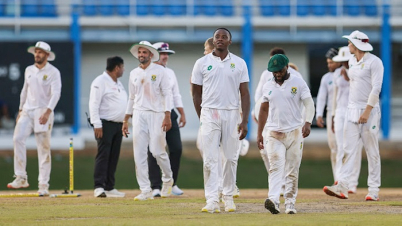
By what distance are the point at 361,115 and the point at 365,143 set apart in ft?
1.49

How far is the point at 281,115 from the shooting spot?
10273 mm

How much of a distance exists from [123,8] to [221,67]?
21681mm

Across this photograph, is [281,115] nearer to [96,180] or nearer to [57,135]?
[96,180]

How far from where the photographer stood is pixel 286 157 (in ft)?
34.0

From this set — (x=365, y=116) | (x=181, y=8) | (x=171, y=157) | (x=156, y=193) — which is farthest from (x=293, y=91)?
(x=181, y=8)

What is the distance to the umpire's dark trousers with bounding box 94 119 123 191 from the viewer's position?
525 inches

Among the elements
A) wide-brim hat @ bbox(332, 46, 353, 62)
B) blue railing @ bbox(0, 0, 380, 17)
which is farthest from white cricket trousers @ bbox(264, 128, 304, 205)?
blue railing @ bbox(0, 0, 380, 17)

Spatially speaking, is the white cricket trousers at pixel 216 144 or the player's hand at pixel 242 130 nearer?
the white cricket trousers at pixel 216 144

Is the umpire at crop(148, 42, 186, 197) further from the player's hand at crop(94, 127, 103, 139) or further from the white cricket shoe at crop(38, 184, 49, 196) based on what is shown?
the white cricket shoe at crop(38, 184, 49, 196)

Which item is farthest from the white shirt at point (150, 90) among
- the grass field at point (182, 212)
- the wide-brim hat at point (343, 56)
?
the wide-brim hat at point (343, 56)

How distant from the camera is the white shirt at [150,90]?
41.2 ft

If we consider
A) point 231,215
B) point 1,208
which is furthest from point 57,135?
point 231,215

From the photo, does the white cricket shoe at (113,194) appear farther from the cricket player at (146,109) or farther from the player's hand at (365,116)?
the player's hand at (365,116)

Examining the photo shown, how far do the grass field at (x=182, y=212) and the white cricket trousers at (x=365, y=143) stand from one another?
13.0 inches
